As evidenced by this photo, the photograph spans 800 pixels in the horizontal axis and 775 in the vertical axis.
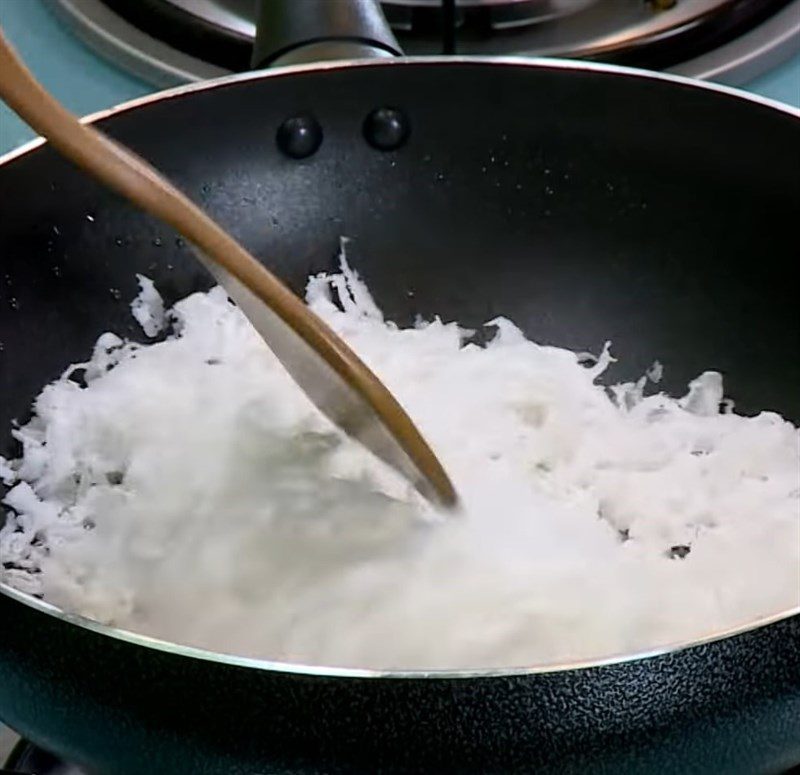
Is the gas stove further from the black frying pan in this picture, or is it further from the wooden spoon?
the wooden spoon

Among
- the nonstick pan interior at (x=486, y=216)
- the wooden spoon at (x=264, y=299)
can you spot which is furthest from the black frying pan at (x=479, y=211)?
the wooden spoon at (x=264, y=299)

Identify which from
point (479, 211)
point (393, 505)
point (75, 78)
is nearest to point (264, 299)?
point (393, 505)

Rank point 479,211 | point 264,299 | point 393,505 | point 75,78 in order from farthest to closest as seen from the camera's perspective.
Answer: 1. point 75,78
2. point 479,211
3. point 393,505
4. point 264,299

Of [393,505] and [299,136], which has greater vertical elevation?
[299,136]

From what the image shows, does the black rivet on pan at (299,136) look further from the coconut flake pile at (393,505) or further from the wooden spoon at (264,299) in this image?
the wooden spoon at (264,299)

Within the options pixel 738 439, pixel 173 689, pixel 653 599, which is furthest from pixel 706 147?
pixel 173 689

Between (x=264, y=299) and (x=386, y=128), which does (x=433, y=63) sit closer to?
(x=386, y=128)
